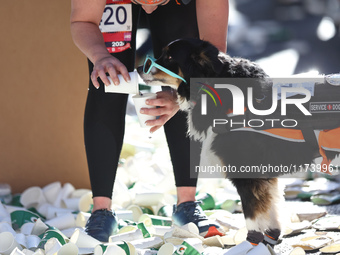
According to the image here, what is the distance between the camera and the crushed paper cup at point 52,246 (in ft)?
6.41

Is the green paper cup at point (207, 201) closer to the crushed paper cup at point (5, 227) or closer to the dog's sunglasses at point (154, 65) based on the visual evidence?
the dog's sunglasses at point (154, 65)

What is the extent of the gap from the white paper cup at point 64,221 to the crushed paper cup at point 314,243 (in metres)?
1.12

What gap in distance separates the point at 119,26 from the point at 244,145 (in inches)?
32.7

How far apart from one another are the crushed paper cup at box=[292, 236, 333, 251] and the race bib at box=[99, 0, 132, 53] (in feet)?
3.93

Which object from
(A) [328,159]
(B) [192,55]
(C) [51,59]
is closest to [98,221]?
(B) [192,55]

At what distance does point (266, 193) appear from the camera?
212 cm

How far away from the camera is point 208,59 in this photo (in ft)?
7.07

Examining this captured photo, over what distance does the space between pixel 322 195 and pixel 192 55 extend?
130 centimetres

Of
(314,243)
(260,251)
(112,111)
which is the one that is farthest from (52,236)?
(314,243)

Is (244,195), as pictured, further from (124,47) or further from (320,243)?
(124,47)

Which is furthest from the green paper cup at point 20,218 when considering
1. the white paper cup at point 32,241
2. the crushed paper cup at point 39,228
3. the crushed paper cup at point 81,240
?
the crushed paper cup at point 81,240

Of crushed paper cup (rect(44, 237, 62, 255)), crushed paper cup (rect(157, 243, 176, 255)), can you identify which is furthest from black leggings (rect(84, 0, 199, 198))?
crushed paper cup (rect(157, 243, 176, 255))

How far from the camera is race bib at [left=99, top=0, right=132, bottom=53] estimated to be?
2.39 m

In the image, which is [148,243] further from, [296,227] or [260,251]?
[296,227]
